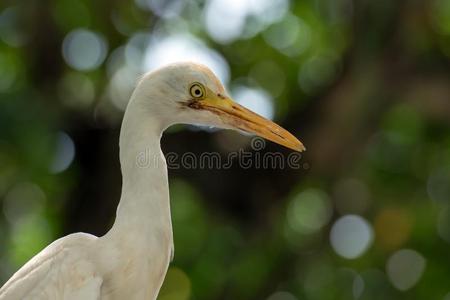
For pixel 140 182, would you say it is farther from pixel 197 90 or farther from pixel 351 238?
pixel 351 238

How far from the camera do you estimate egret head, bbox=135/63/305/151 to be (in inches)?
184

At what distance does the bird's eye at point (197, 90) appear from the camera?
186 inches

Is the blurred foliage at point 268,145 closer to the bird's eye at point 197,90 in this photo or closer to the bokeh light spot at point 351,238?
the bokeh light spot at point 351,238

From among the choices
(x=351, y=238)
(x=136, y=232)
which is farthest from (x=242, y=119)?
(x=351, y=238)

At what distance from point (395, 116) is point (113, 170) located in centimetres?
318

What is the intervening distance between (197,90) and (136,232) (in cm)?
68

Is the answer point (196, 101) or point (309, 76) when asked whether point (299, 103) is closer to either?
point (309, 76)

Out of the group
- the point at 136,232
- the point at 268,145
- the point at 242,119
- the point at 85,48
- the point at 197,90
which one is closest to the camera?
the point at 136,232

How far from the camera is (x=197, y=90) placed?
4.75m

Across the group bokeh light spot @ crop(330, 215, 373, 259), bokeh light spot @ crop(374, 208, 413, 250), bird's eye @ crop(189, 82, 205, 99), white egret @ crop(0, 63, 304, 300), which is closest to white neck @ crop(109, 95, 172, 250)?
white egret @ crop(0, 63, 304, 300)

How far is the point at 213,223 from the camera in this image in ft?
34.2

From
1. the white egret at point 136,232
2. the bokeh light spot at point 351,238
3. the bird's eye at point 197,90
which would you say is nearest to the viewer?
the white egret at point 136,232

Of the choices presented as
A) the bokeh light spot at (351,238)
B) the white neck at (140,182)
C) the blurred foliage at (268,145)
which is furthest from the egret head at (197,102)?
the bokeh light spot at (351,238)

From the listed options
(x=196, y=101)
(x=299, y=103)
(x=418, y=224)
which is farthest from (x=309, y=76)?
(x=196, y=101)
